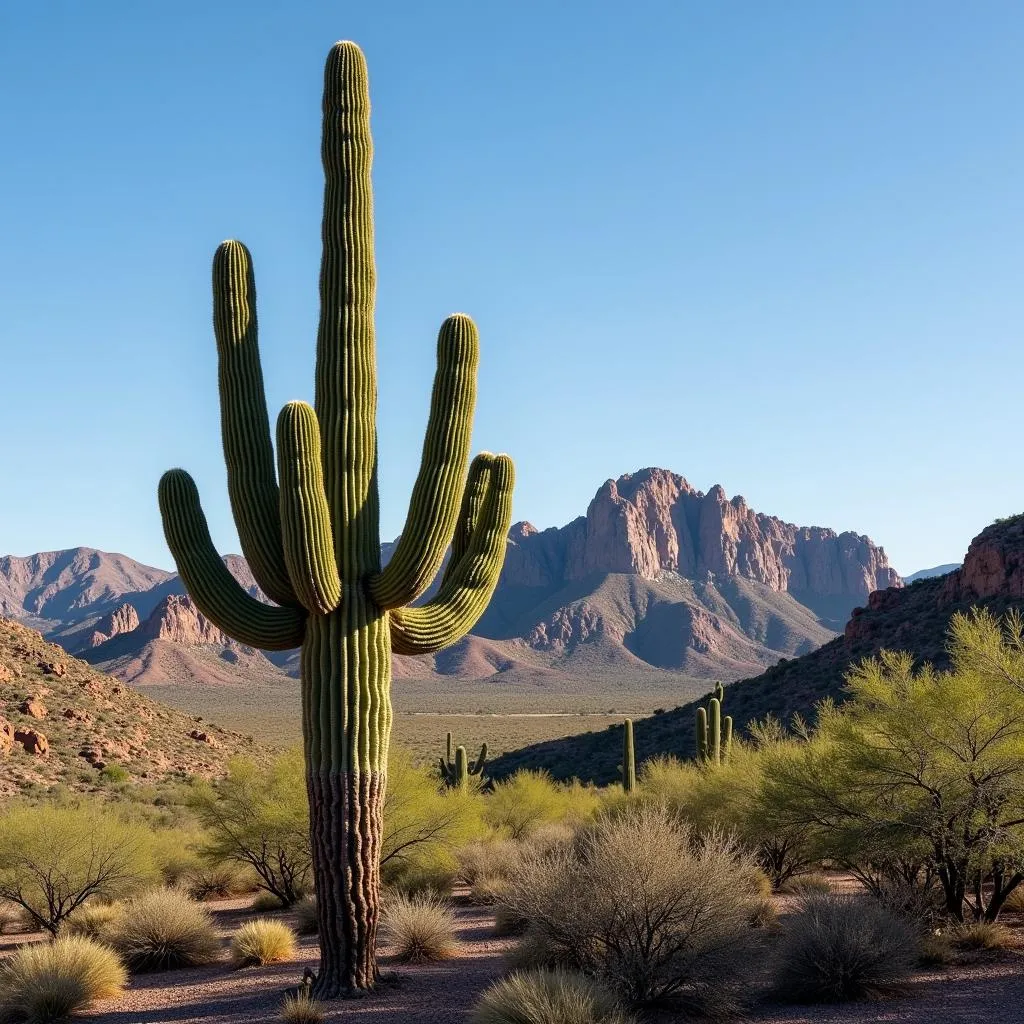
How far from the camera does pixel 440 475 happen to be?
37.0ft

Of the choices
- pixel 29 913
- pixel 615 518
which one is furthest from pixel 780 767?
pixel 615 518

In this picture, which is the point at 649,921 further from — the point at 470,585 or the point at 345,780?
the point at 470,585

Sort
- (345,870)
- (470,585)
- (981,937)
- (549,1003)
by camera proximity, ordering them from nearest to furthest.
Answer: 1. (549,1003)
2. (345,870)
3. (470,585)
4. (981,937)

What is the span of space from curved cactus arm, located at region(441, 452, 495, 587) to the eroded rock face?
13335 cm

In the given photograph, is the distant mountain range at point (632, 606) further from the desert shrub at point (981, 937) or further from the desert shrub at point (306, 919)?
the desert shrub at point (981, 937)

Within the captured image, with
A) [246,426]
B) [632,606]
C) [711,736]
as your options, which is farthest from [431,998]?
[632,606]

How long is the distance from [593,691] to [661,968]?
308 feet

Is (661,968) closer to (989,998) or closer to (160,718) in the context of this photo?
(989,998)

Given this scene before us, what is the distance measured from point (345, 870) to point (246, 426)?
441 centimetres

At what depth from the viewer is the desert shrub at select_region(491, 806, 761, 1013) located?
10281 millimetres

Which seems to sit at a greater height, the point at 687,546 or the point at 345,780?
the point at 687,546

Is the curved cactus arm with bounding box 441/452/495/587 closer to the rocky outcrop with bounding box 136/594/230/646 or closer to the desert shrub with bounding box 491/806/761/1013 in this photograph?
the desert shrub with bounding box 491/806/761/1013

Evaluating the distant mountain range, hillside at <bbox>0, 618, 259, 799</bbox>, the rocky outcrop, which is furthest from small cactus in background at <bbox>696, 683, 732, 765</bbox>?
the rocky outcrop

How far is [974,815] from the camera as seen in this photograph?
1288 cm
